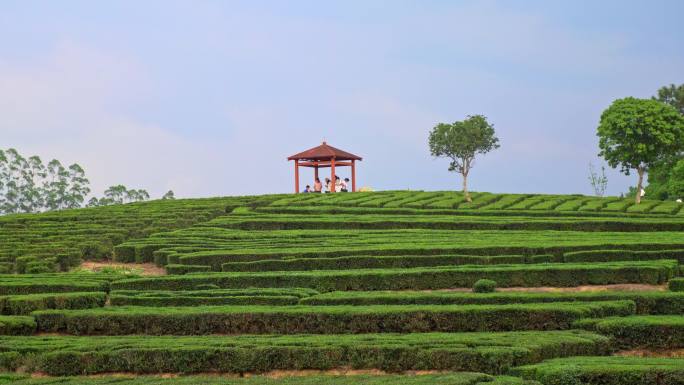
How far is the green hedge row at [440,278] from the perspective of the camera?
3306cm

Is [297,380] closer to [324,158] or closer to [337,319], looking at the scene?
[337,319]

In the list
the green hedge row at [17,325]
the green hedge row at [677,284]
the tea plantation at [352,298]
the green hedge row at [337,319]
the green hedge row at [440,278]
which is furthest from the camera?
the green hedge row at [440,278]

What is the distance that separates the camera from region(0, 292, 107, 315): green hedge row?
30.6m

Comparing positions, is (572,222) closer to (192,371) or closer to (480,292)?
(480,292)

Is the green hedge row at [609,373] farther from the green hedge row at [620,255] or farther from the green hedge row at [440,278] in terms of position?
the green hedge row at [620,255]

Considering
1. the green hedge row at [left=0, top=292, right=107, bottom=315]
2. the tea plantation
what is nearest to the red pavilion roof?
the tea plantation

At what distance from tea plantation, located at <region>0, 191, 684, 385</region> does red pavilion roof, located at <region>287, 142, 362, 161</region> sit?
1386 centimetres

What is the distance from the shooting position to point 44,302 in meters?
30.6

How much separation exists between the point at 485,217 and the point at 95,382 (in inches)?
1333

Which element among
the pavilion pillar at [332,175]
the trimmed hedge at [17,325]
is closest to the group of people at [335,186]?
the pavilion pillar at [332,175]

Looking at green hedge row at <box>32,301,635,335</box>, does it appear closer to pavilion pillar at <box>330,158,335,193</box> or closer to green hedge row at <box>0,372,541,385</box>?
green hedge row at <box>0,372,541,385</box>

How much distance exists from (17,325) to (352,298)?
30.7 ft

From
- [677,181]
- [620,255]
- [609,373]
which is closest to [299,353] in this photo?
[609,373]

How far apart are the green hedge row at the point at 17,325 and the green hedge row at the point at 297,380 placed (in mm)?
5684
